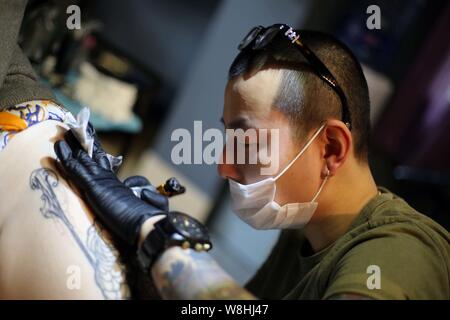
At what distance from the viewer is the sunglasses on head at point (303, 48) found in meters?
1.08

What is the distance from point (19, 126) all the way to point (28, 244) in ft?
0.76

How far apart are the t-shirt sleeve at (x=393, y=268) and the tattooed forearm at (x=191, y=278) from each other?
0.15 meters

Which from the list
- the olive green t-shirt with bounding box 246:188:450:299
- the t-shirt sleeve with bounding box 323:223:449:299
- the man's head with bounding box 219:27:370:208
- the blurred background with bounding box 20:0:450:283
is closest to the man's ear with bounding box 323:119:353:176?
the man's head with bounding box 219:27:370:208

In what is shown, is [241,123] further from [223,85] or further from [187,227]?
[223,85]

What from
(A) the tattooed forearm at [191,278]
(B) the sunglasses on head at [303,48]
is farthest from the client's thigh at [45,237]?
(B) the sunglasses on head at [303,48]


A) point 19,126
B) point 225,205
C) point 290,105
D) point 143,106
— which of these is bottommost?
point 225,205

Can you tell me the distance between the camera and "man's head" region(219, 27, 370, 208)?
1067 mm

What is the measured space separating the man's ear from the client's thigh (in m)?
0.47

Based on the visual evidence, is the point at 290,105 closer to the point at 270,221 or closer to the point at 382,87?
the point at 270,221

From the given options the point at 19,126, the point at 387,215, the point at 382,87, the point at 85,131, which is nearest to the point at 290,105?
the point at 387,215

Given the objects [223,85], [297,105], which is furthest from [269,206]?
[223,85]

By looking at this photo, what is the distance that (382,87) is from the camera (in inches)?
99.0

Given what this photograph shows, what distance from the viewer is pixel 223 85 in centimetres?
265
